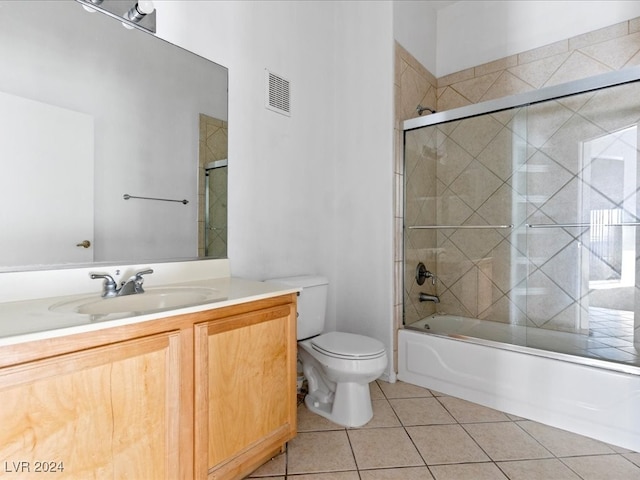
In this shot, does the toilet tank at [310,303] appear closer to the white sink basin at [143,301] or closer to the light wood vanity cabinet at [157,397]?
the light wood vanity cabinet at [157,397]

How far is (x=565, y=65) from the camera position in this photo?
2463 millimetres

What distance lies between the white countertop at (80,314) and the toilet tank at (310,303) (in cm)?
48

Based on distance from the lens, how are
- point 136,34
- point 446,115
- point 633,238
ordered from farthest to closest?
point 446,115 < point 633,238 < point 136,34

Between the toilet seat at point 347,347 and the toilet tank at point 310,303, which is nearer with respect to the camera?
the toilet seat at point 347,347

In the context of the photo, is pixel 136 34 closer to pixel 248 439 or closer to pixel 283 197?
pixel 283 197

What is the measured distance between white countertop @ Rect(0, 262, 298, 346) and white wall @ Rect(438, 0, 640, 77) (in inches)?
101

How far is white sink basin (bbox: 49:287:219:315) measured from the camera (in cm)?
115

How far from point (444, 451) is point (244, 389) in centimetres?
99

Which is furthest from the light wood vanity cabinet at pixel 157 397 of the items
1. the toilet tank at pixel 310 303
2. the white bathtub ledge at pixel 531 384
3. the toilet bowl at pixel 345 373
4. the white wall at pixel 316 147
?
the white bathtub ledge at pixel 531 384

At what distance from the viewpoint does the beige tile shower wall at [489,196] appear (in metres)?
2.26

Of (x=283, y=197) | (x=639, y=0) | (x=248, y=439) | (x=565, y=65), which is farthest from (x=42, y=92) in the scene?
(x=639, y=0)

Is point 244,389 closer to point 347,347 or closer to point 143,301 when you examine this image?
point 143,301

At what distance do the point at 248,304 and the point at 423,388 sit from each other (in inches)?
59.4

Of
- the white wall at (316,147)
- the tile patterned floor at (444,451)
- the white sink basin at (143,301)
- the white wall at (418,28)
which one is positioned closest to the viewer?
the white sink basin at (143,301)
